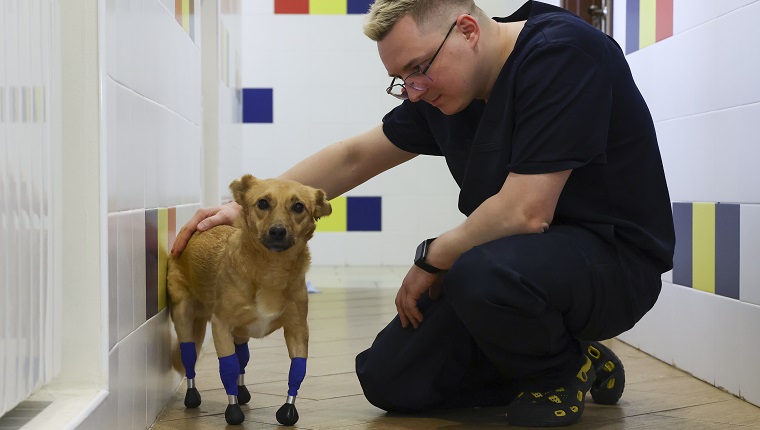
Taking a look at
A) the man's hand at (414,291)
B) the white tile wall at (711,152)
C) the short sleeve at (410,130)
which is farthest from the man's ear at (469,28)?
the white tile wall at (711,152)

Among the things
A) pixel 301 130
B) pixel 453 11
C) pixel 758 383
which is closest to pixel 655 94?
pixel 758 383

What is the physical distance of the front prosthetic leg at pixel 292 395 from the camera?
1850 mm

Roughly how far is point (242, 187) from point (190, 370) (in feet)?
1.52

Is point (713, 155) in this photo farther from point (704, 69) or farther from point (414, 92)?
point (414, 92)

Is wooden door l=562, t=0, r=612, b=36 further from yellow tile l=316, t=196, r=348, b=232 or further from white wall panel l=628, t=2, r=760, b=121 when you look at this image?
yellow tile l=316, t=196, r=348, b=232

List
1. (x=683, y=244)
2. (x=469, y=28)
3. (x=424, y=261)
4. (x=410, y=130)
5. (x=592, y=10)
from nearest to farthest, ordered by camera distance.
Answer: (x=469, y=28) < (x=424, y=261) < (x=410, y=130) < (x=683, y=244) < (x=592, y=10)

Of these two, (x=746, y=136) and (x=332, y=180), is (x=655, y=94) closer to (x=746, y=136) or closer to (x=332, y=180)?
(x=746, y=136)

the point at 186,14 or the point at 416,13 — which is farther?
the point at 186,14

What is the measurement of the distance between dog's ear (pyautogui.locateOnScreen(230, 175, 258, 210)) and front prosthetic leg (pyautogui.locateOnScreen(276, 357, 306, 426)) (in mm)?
353

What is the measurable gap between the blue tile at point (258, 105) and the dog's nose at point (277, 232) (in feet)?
12.4

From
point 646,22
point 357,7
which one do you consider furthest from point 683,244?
point 357,7

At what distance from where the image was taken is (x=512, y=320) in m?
1.77

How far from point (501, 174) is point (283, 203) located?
456mm

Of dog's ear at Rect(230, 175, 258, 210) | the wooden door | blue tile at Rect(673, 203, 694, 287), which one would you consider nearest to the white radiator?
dog's ear at Rect(230, 175, 258, 210)
